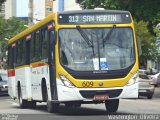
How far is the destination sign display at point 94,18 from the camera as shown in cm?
1891

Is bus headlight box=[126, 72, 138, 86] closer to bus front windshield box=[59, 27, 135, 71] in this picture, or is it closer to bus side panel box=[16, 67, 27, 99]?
bus front windshield box=[59, 27, 135, 71]

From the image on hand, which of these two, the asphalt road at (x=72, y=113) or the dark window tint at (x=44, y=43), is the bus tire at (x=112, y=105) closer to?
the asphalt road at (x=72, y=113)

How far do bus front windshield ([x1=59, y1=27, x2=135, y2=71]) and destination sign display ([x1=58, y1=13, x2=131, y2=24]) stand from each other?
275 mm

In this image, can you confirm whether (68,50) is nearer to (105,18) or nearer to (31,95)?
(105,18)

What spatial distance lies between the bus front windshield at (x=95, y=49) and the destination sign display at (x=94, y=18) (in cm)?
27

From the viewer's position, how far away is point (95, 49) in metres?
18.7

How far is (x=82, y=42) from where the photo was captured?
61.3 ft

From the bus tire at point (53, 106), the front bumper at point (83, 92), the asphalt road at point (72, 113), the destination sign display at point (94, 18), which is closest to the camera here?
the asphalt road at point (72, 113)

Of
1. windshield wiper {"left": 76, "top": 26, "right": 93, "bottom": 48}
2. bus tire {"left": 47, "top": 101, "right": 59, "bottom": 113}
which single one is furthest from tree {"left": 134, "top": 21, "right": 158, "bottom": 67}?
windshield wiper {"left": 76, "top": 26, "right": 93, "bottom": 48}

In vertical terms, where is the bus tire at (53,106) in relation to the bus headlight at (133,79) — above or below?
below

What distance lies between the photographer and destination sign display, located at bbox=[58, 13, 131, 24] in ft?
62.0

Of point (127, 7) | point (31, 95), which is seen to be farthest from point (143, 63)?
point (31, 95)

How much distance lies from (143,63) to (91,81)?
243ft

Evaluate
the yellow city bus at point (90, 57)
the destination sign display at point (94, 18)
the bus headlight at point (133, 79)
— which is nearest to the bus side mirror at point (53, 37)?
the yellow city bus at point (90, 57)
